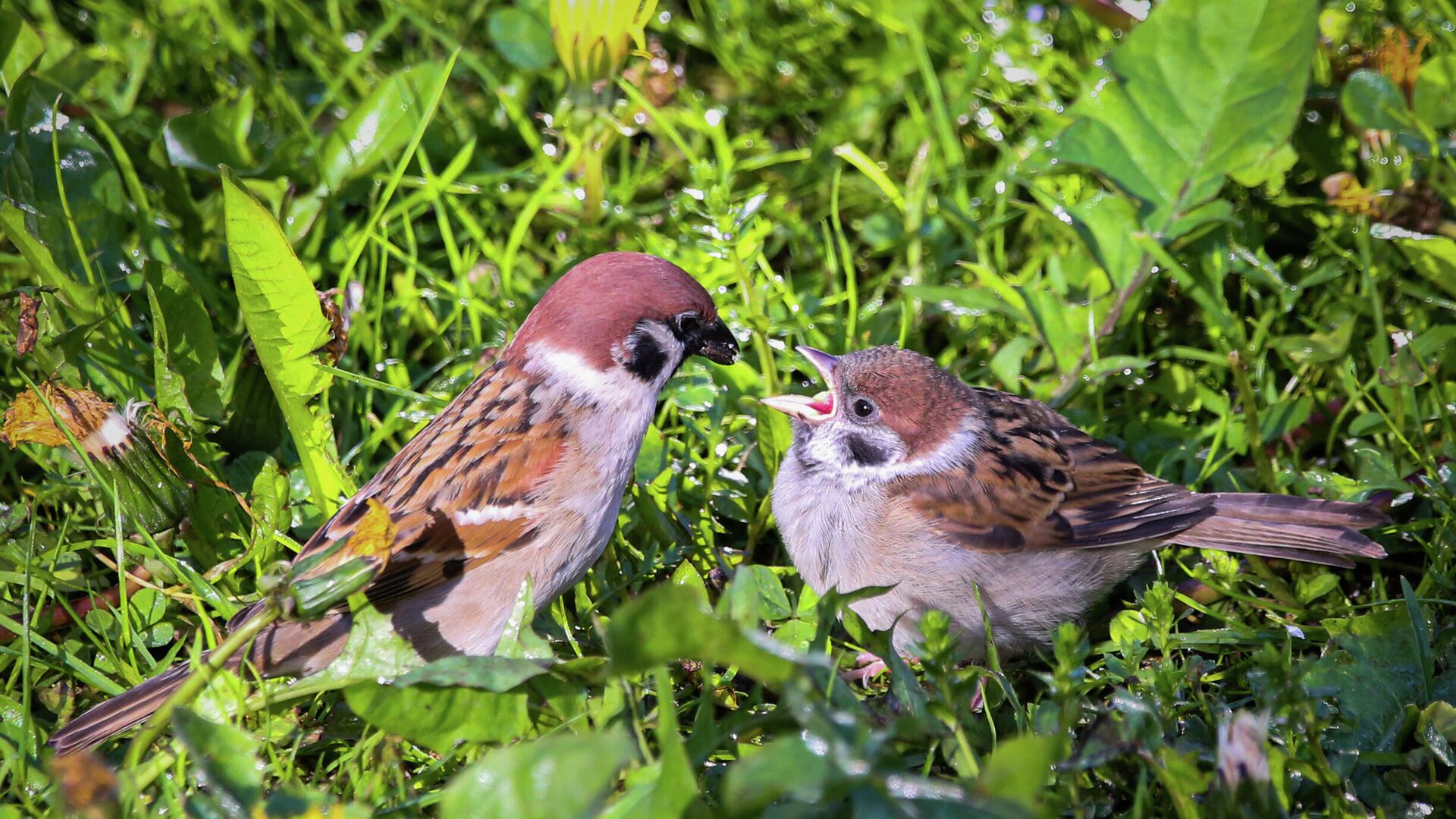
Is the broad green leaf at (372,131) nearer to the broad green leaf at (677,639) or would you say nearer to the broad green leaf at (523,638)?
the broad green leaf at (523,638)

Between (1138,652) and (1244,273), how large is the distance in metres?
1.66

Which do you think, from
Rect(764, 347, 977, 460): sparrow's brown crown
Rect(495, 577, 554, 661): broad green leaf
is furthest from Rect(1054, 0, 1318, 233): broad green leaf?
Rect(495, 577, 554, 661): broad green leaf

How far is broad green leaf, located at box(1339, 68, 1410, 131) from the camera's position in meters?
3.68

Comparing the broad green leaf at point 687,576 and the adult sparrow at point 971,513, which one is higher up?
the adult sparrow at point 971,513

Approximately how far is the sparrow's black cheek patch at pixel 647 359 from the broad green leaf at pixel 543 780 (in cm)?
133

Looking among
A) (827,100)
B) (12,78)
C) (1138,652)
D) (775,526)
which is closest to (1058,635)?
(1138,652)

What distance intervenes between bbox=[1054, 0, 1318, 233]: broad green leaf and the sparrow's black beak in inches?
49.0

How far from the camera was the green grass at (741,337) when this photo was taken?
2117 millimetres

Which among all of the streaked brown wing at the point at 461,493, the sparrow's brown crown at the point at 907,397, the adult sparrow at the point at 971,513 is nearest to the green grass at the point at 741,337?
the adult sparrow at the point at 971,513

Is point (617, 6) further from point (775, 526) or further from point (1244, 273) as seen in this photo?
point (1244, 273)

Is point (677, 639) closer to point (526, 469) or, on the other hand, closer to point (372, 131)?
point (526, 469)

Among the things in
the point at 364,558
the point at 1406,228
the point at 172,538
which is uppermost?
the point at 1406,228

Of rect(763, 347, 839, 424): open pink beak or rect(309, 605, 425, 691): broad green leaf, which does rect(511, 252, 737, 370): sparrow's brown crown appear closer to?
rect(763, 347, 839, 424): open pink beak

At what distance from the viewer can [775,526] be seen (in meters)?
3.12
